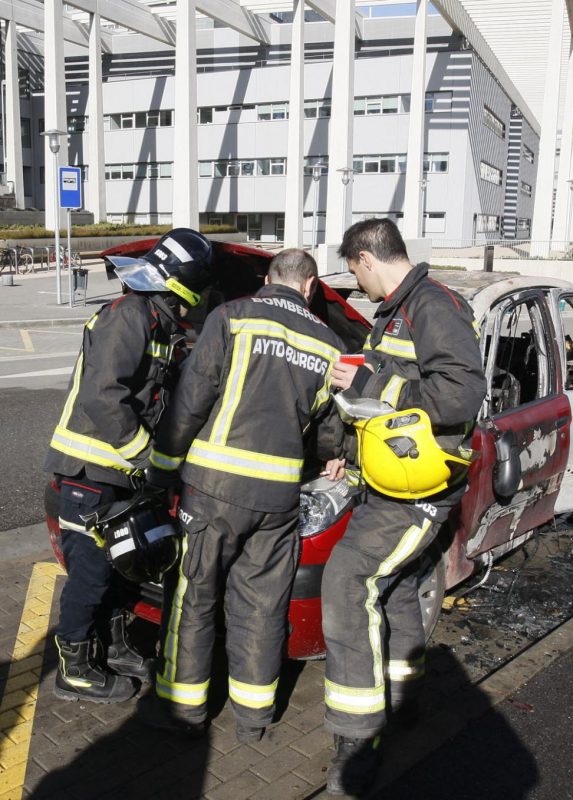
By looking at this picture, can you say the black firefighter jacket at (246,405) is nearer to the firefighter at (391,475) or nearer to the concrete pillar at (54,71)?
the firefighter at (391,475)

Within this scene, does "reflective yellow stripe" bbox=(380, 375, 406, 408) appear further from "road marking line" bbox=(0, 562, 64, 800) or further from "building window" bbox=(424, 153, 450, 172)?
"building window" bbox=(424, 153, 450, 172)

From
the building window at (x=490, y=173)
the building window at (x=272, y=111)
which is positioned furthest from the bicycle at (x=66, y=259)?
the building window at (x=490, y=173)

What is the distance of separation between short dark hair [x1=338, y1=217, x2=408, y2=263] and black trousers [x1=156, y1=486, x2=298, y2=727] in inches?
41.2

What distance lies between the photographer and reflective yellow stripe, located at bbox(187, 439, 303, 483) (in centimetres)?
298

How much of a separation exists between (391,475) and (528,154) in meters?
80.4

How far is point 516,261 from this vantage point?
3672 cm

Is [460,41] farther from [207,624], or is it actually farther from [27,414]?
[207,624]

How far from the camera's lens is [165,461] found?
3.11 meters

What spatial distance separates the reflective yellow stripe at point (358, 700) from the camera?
9.83ft

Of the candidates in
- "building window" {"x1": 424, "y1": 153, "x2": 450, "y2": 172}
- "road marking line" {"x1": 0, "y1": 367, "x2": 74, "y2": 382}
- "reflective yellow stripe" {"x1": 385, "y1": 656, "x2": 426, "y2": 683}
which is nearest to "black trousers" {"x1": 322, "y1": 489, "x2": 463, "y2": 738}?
"reflective yellow stripe" {"x1": 385, "y1": 656, "x2": 426, "y2": 683}

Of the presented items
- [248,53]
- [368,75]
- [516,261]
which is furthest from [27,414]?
[248,53]

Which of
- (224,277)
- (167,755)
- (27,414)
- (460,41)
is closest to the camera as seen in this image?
(167,755)

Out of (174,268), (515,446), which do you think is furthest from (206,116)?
(174,268)

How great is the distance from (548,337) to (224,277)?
1942 millimetres
